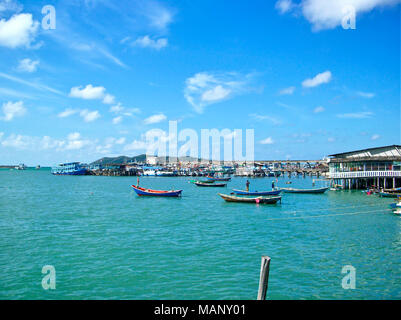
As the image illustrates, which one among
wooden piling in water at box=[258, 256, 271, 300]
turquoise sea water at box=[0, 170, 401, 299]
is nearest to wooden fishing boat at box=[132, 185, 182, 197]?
turquoise sea water at box=[0, 170, 401, 299]

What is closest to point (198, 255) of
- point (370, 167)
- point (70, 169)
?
point (370, 167)

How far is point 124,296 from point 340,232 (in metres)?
16.4

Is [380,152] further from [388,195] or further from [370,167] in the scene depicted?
[388,195]

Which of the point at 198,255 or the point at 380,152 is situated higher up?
the point at 380,152

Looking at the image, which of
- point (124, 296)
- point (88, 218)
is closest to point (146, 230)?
point (88, 218)

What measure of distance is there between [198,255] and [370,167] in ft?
150

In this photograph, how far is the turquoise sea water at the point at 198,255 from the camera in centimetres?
1254

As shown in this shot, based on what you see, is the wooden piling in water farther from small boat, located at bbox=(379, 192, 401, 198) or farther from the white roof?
the white roof

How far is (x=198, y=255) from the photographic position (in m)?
16.8

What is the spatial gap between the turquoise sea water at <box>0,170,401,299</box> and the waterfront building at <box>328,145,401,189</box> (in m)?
25.5

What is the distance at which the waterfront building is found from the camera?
164 ft

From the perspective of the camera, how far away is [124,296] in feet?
39.2

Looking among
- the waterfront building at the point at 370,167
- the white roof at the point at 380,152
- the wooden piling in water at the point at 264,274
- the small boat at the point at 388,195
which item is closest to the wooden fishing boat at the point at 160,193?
the small boat at the point at 388,195
